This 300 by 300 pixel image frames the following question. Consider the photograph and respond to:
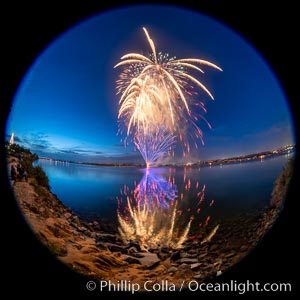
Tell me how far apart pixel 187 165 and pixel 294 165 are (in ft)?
7.31

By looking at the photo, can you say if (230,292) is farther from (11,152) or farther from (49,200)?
(11,152)

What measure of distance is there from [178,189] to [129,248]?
222 cm

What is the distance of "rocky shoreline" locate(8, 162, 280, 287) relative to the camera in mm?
3311

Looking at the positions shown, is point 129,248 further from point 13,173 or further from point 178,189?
point 13,173

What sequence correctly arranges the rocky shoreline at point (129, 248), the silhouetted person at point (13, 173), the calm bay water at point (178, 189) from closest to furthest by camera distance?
the rocky shoreline at point (129, 248) < the silhouetted person at point (13, 173) < the calm bay water at point (178, 189)

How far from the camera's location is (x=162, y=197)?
4477mm

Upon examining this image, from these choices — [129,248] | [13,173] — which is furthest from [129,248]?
[13,173]

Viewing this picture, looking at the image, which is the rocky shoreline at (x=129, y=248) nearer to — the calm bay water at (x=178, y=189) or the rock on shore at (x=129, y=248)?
the rock on shore at (x=129, y=248)

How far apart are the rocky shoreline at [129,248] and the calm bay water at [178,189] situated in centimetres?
34

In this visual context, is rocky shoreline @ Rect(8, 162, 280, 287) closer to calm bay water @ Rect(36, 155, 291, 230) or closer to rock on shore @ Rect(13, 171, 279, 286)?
rock on shore @ Rect(13, 171, 279, 286)

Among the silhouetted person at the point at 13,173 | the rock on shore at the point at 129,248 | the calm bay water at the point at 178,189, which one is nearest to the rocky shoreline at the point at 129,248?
the rock on shore at the point at 129,248

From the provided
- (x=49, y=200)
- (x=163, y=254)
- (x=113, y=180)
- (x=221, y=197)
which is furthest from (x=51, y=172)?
(x=221, y=197)

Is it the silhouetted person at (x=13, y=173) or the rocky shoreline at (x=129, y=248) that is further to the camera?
the silhouetted person at (x=13, y=173)

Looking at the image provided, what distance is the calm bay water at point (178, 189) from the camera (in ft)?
13.2
